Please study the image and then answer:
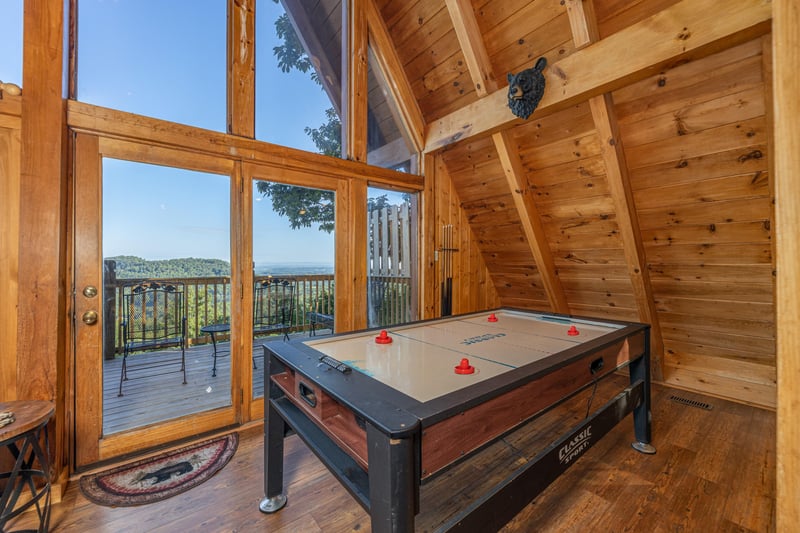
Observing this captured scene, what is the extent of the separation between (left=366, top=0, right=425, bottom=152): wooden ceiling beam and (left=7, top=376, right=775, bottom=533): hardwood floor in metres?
2.93

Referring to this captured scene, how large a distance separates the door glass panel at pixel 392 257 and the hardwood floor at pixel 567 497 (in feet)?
5.31

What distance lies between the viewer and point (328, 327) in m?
3.05

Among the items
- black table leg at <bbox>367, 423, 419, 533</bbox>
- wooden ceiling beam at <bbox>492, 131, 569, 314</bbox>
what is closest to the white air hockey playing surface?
black table leg at <bbox>367, 423, 419, 533</bbox>

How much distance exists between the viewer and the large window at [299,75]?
8.46 ft

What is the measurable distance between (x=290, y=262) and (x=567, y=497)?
2384 mm

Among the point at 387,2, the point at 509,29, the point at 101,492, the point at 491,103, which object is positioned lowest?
the point at 101,492

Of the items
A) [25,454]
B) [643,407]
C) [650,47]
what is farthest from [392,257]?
[25,454]

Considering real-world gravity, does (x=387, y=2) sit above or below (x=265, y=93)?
above

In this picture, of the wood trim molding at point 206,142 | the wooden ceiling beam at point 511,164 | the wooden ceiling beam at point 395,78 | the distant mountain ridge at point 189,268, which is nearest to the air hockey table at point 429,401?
the distant mountain ridge at point 189,268

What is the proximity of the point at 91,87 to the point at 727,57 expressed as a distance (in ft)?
12.0

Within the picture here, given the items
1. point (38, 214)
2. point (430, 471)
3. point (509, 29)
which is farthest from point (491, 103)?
point (38, 214)

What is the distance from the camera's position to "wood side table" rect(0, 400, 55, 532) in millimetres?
1295

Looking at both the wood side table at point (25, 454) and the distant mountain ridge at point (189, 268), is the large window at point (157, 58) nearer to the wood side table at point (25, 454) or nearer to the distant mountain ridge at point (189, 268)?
the distant mountain ridge at point (189, 268)

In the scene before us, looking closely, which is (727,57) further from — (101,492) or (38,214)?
(101,492)
